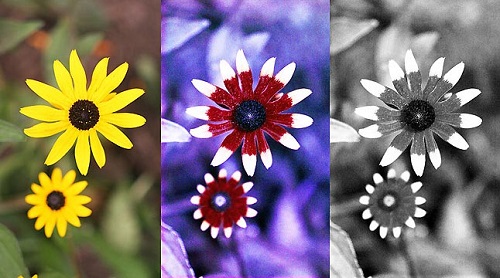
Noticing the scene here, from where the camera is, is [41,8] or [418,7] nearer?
[418,7]

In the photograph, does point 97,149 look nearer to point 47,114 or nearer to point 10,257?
point 47,114

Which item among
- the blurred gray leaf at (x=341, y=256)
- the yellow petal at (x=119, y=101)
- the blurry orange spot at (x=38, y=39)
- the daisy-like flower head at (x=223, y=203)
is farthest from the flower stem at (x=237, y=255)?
the blurry orange spot at (x=38, y=39)

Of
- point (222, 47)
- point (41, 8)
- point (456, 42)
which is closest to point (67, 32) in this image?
point (41, 8)

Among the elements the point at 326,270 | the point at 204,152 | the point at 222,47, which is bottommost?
the point at 326,270

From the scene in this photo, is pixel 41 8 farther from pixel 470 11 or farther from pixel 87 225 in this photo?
pixel 470 11

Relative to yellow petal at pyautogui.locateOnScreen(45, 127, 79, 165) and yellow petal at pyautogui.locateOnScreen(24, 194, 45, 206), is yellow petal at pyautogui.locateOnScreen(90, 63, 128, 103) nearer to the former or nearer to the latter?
yellow petal at pyautogui.locateOnScreen(45, 127, 79, 165)

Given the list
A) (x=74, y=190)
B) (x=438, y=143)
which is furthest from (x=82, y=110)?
(x=438, y=143)
